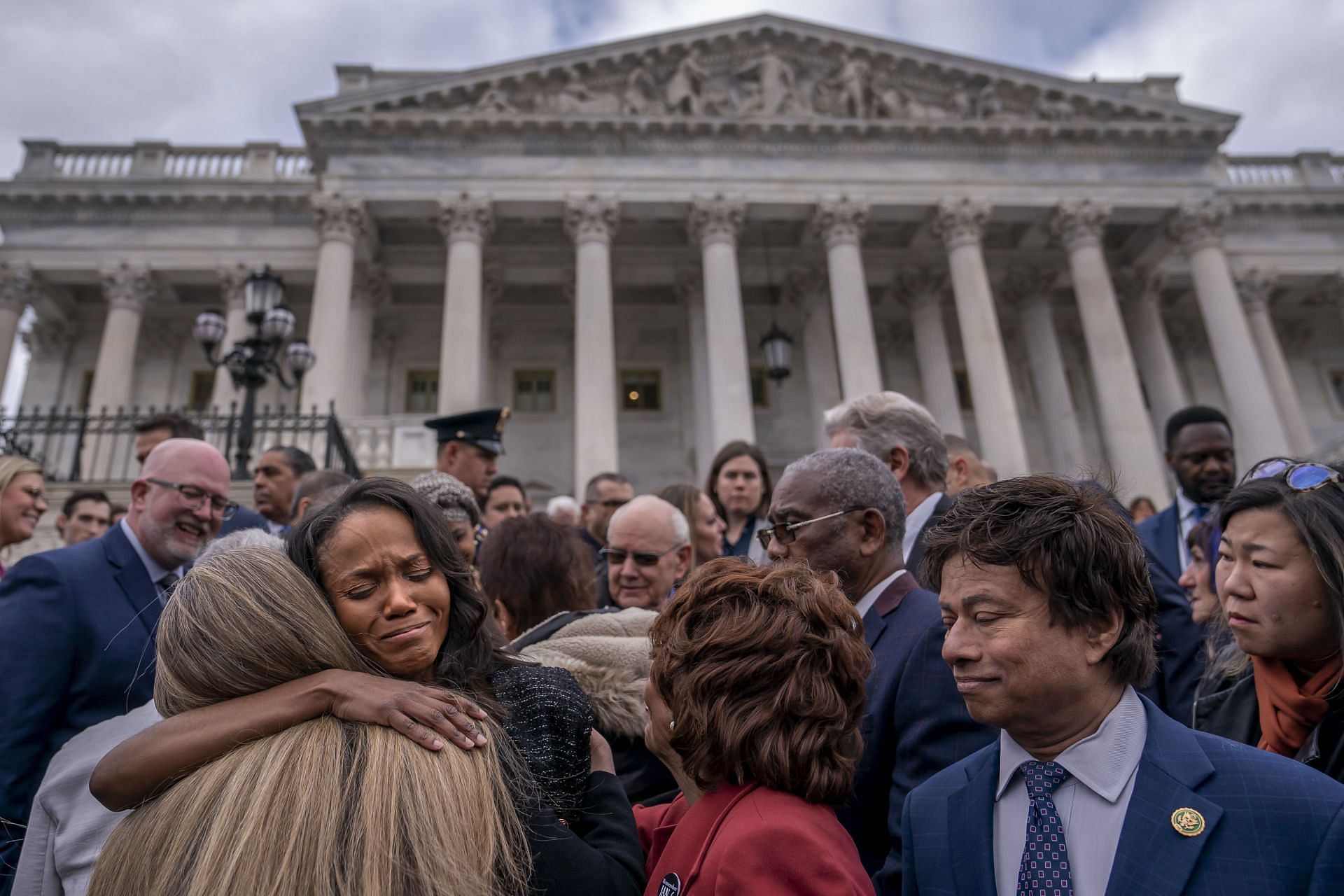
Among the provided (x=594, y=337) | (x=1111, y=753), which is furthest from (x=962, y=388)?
(x=1111, y=753)

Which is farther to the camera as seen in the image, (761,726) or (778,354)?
(778,354)

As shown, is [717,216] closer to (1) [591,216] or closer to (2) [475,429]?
(1) [591,216]

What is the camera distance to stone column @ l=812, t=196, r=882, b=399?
869 inches

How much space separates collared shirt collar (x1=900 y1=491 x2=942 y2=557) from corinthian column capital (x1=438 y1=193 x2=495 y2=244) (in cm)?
2042

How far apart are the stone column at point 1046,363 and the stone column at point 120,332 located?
25888 mm

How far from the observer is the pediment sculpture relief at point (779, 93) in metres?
24.7

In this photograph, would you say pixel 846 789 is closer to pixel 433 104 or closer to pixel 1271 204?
pixel 433 104

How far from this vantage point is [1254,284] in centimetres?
2777

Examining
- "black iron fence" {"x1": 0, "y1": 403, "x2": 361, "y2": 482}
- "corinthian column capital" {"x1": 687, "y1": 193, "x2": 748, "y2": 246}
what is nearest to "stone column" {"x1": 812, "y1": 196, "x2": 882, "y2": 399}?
"corinthian column capital" {"x1": 687, "y1": 193, "x2": 748, "y2": 246}

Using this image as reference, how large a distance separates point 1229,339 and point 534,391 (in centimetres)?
1998

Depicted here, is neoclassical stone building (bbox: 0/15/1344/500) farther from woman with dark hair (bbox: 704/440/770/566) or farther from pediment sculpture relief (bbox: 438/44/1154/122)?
woman with dark hair (bbox: 704/440/770/566)

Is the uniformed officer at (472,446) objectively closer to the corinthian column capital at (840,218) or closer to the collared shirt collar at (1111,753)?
the collared shirt collar at (1111,753)

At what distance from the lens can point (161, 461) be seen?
4.42m

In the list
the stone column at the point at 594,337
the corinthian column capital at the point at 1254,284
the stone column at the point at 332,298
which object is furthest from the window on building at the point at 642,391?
the corinthian column capital at the point at 1254,284
